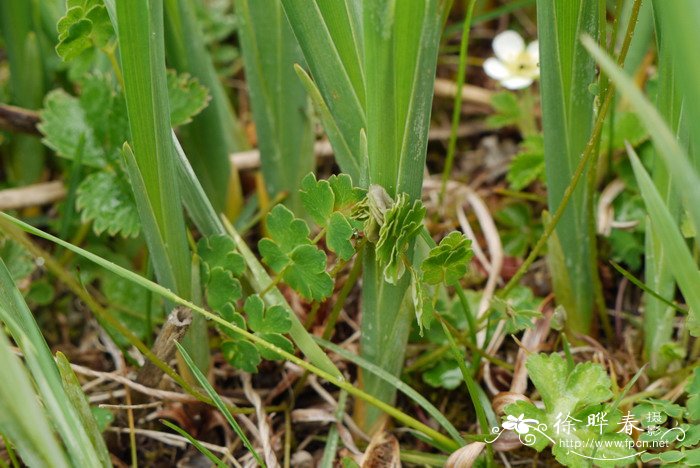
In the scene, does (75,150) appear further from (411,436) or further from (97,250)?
(411,436)

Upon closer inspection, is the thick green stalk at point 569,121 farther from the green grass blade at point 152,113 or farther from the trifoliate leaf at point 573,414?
the green grass blade at point 152,113

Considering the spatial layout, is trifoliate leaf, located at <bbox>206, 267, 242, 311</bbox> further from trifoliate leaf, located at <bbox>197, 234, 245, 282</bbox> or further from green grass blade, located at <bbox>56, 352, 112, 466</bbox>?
green grass blade, located at <bbox>56, 352, 112, 466</bbox>

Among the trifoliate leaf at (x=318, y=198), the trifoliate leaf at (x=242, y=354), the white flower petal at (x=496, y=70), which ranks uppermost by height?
the white flower petal at (x=496, y=70)

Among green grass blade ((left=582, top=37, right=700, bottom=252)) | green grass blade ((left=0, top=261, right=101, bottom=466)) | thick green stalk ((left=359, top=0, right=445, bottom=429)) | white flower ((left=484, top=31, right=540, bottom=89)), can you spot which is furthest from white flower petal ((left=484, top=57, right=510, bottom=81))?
green grass blade ((left=0, top=261, right=101, bottom=466))

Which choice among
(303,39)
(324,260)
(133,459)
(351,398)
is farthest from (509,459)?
(303,39)

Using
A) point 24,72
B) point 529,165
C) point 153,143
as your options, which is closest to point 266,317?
point 153,143

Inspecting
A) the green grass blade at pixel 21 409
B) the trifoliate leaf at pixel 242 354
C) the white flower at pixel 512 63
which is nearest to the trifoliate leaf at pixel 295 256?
the trifoliate leaf at pixel 242 354
